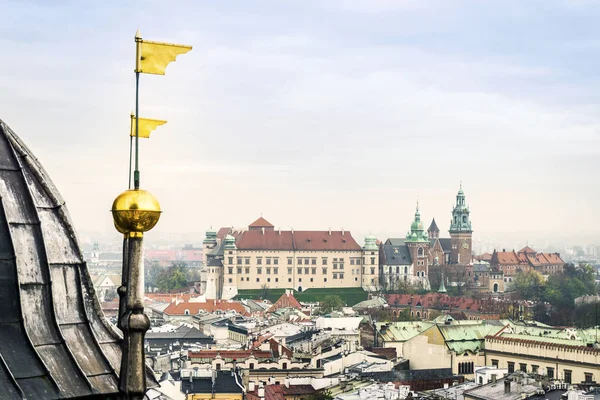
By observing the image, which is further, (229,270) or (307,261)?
(307,261)

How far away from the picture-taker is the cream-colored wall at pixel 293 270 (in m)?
139

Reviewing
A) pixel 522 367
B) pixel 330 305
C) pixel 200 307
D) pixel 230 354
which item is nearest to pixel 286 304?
pixel 330 305

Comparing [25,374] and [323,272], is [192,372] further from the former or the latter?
[323,272]

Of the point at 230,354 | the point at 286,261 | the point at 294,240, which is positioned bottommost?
the point at 230,354

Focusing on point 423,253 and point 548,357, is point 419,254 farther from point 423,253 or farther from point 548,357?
point 548,357

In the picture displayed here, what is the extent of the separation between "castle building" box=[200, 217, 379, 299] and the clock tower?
17508 millimetres

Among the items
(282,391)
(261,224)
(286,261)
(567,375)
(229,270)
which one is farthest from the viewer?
(261,224)

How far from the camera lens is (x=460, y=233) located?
16338 centimetres

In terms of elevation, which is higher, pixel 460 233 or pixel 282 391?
pixel 460 233

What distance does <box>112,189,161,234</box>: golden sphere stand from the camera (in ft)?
18.6

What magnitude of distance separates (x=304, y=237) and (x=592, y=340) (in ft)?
260

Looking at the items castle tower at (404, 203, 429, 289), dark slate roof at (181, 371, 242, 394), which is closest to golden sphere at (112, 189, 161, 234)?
dark slate roof at (181, 371, 242, 394)

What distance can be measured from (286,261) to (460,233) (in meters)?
31.5

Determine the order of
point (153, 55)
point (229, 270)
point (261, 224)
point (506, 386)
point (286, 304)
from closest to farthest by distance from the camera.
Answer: point (153, 55) < point (506, 386) < point (286, 304) < point (229, 270) < point (261, 224)
